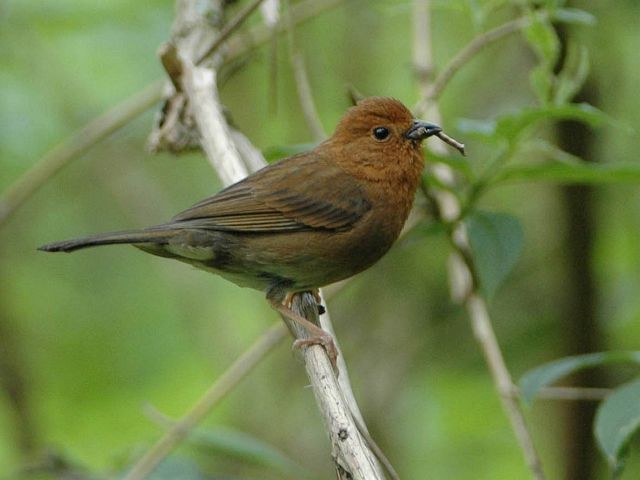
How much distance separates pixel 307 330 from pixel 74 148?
2.04m

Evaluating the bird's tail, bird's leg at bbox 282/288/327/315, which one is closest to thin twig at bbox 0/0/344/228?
the bird's tail

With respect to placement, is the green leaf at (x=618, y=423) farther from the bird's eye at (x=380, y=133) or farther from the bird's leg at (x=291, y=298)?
the bird's eye at (x=380, y=133)

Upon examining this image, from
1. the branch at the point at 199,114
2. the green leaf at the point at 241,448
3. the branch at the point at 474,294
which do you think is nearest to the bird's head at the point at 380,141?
the branch at the point at 474,294

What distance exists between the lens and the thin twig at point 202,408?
4.15 metres

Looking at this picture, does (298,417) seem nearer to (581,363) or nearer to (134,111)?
(134,111)

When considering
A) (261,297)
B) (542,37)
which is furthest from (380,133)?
(261,297)

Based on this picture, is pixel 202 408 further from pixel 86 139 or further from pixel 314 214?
pixel 86 139

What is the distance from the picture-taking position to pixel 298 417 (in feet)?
23.5

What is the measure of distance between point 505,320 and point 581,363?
3254mm

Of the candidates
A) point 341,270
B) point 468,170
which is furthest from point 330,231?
point 468,170

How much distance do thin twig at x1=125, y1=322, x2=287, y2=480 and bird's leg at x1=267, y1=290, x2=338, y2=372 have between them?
15 centimetres

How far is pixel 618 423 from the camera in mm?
3277

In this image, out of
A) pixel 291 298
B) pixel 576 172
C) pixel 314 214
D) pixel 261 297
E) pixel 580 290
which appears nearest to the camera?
pixel 576 172

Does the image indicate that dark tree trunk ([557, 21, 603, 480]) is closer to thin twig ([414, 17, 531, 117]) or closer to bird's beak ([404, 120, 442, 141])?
thin twig ([414, 17, 531, 117])
